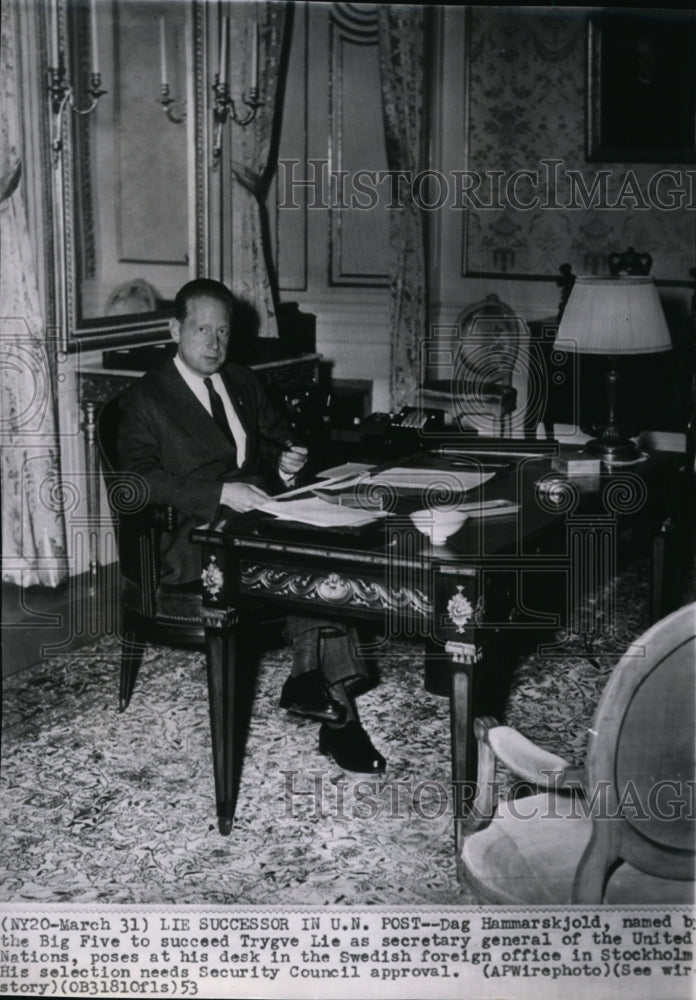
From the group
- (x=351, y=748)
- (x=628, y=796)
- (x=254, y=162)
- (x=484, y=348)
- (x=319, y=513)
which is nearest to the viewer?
(x=628, y=796)

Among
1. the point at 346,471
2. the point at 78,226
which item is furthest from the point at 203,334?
the point at 78,226

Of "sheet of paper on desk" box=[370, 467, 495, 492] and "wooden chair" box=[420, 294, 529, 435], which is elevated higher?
"wooden chair" box=[420, 294, 529, 435]

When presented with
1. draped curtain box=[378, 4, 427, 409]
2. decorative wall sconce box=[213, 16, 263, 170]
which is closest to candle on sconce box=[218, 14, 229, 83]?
decorative wall sconce box=[213, 16, 263, 170]

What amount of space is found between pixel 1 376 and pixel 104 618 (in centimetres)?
85

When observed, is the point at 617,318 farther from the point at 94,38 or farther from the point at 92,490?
the point at 94,38

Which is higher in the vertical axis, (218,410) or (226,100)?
(226,100)

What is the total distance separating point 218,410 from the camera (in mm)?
2916

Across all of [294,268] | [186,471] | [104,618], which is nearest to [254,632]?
[186,471]

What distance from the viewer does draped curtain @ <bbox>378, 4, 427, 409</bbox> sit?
16.7 feet

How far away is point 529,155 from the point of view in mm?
5480

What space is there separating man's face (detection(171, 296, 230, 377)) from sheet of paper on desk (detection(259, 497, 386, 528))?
0.60 meters

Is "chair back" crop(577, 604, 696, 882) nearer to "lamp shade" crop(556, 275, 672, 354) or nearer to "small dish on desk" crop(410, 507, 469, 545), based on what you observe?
"small dish on desk" crop(410, 507, 469, 545)

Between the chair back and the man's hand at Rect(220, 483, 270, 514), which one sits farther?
the man's hand at Rect(220, 483, 270, 514)

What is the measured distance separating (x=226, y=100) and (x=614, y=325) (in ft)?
7.39
